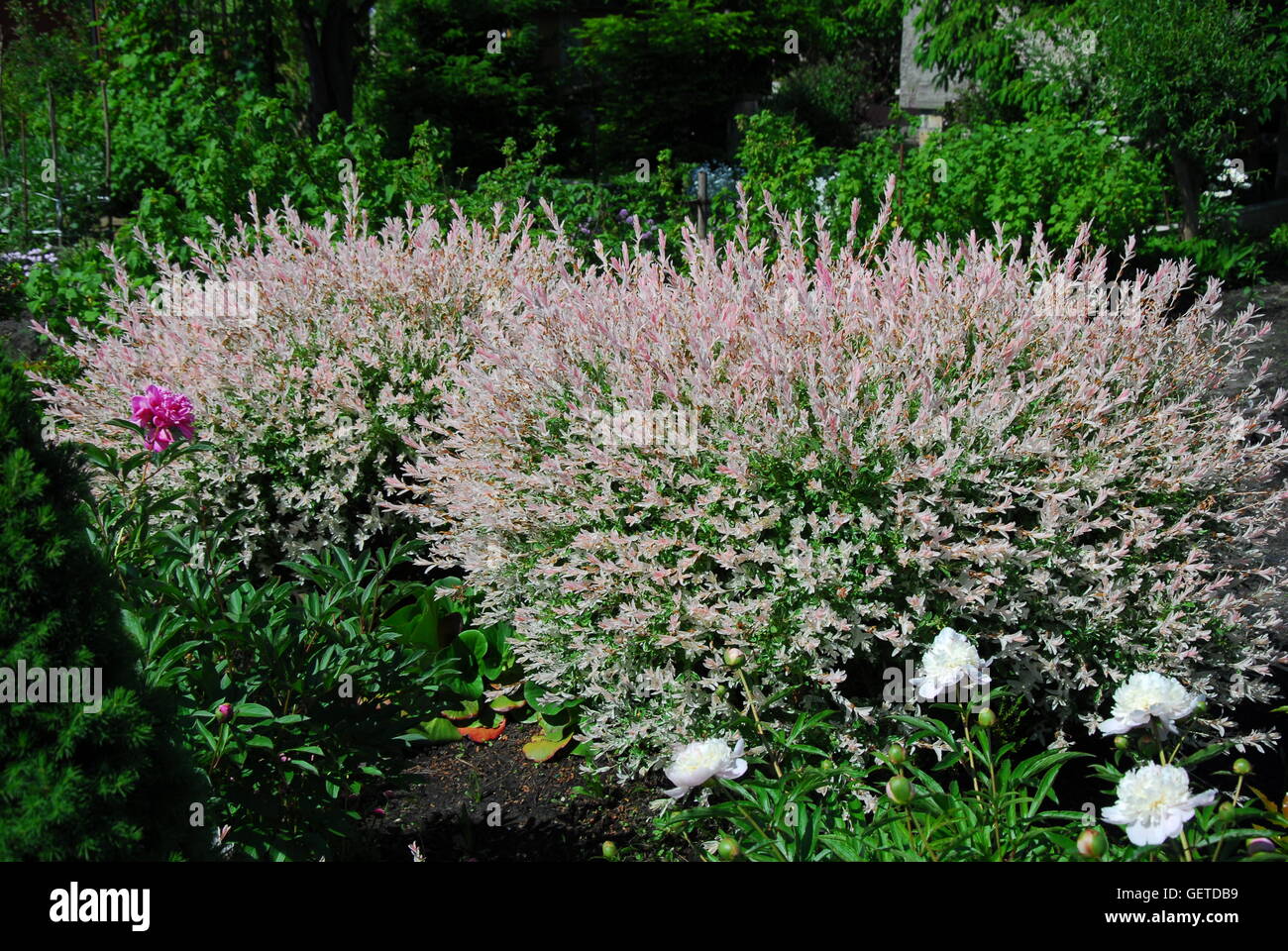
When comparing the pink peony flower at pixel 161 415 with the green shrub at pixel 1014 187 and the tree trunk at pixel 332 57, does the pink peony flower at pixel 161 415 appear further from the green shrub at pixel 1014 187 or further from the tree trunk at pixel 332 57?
the tree trunk at pixel 332 57

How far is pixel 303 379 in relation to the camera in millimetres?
3814

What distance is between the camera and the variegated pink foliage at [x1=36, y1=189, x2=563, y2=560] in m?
3.80

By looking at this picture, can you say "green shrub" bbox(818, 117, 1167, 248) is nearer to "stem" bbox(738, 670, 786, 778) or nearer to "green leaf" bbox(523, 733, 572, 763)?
"green leaf" bbox(523, 733, 572, 763)

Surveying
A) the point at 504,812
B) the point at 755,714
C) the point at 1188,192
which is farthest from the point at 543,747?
the point at 1188,192

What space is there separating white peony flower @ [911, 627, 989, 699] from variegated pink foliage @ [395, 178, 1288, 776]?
1.42ft

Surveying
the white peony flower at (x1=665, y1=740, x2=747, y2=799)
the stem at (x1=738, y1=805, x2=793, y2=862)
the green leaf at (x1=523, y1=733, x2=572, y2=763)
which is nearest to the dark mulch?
the green leaf at (x1=523, y1=733, x2=572, y2=763)

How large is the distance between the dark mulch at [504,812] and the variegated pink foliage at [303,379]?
38.1 inches

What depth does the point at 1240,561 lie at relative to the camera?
10.4 feet

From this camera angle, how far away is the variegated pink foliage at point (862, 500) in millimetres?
2699

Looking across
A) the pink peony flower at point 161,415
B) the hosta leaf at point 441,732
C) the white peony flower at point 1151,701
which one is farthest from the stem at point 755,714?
the pink peony flower at point 161,415

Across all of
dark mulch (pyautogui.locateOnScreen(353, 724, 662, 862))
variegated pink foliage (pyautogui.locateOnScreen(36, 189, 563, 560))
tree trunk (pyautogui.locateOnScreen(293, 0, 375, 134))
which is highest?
tree trunk (pyautogui.locateOnScreen(293, 0, 375, 134))
